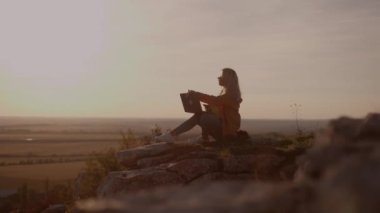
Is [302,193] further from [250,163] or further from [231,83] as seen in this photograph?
[231,83]

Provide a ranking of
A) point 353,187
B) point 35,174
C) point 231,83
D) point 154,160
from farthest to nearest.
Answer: point 35,174
point 231,83
point 154,160
point 353,187

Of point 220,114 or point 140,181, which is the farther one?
point 220,114

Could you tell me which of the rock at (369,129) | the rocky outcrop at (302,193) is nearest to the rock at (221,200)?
the rocky outcrop at (302,193)

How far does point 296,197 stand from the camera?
3.66 meters

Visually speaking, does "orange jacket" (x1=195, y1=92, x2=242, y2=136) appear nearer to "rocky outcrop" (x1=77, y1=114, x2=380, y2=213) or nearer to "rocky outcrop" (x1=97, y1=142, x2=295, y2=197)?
"rocky outcrop" (x1=97, y1=142, x2=295, y2=197)

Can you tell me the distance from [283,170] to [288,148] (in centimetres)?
128

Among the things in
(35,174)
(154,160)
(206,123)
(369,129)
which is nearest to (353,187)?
(369,129)

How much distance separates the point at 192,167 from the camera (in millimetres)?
11422

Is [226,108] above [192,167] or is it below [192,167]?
above

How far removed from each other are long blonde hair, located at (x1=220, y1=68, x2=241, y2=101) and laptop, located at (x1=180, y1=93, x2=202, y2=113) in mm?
803

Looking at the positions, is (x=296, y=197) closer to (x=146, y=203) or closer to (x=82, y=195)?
(x=146, y=203)

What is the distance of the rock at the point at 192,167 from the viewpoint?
37.1 feet

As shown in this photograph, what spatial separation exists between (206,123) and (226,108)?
27.2 inches

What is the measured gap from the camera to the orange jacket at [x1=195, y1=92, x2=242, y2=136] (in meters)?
13.6
